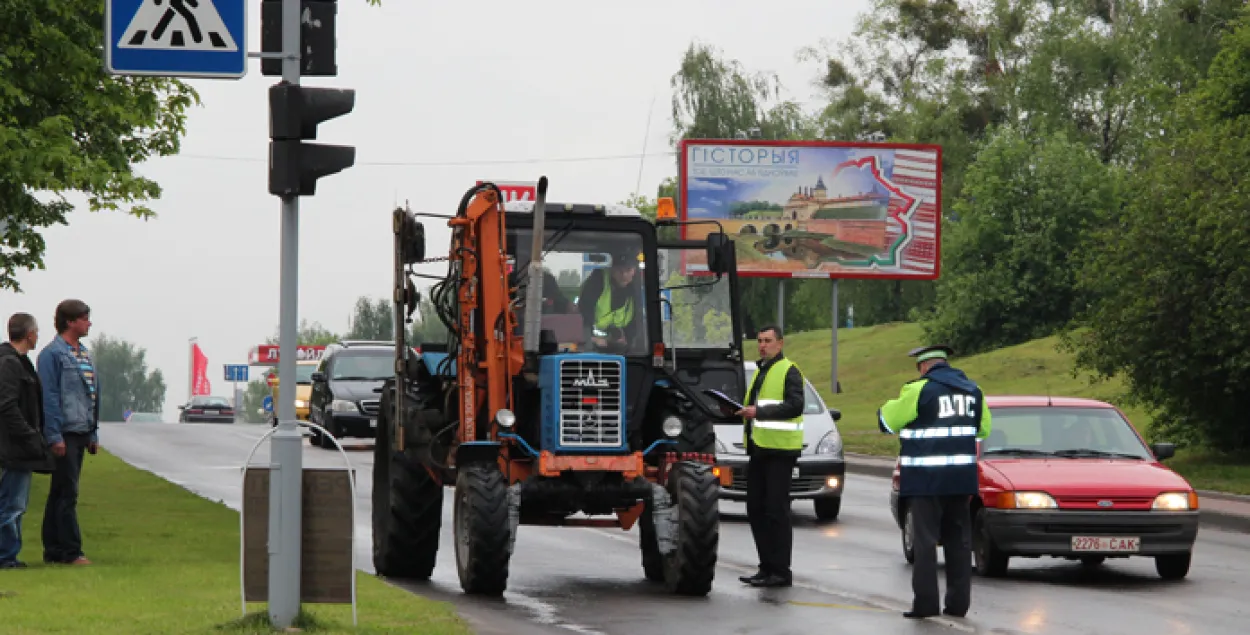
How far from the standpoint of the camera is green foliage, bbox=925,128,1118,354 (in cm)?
6869

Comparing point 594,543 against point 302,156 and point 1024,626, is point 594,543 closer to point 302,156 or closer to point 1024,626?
point 1024,626

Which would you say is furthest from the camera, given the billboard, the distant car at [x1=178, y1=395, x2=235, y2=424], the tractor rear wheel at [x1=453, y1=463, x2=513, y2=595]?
the distant car at [x1=178, y1=395, x2=235, y2=424]

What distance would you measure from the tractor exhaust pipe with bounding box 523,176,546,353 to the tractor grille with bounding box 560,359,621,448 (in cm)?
40

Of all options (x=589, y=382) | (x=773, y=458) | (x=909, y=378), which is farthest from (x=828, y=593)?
(x=909, y=378)

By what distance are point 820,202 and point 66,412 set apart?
127 feet

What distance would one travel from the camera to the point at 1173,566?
1536 cm

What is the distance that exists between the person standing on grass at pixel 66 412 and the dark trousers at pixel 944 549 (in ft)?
19.3

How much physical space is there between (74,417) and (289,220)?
4170 mm

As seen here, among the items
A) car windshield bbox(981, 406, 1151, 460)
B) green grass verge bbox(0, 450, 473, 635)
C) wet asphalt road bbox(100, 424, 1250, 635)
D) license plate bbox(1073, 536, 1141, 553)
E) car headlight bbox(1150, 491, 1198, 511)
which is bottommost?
wet asphalt road bbox(100, 424, 1250, 635)

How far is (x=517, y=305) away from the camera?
14.2m

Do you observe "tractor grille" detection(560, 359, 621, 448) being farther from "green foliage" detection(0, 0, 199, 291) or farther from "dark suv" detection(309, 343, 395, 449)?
"dark suv" detection(309, 343, 395, 449)

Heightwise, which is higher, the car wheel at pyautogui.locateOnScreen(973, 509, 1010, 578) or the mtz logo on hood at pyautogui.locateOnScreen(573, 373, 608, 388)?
the mtz logo on hood at pyautogui.locateOnScreen(573, 373, 608, 388)

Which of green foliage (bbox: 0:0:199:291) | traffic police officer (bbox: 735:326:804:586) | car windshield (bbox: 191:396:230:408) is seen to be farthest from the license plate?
car windshield (bbox: 191:396:230:408)

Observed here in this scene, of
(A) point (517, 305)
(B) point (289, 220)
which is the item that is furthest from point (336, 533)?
(A) point (517, 305)
